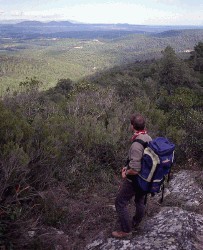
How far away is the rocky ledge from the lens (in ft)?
12.8

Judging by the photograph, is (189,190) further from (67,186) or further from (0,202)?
(0,202)

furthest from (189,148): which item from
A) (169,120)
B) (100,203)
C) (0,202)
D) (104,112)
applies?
(0,202)

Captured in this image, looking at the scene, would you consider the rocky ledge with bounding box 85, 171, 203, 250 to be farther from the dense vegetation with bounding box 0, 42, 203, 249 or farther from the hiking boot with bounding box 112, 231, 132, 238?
the dense vegetation with bounding box 0, 42, 203, 249

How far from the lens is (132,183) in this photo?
394 cm

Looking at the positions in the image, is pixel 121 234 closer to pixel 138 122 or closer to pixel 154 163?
pixel 154 163

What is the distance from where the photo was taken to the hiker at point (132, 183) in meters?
3.73

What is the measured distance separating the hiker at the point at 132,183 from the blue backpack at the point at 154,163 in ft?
0.24

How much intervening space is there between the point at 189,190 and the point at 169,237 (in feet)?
7.10

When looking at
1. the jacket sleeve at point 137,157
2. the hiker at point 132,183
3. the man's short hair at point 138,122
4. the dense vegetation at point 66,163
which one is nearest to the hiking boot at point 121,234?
the hiker at point 132,183

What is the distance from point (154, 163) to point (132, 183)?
0.54 m

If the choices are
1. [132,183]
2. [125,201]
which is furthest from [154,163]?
[125,201]

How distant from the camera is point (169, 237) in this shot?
4.01 meters

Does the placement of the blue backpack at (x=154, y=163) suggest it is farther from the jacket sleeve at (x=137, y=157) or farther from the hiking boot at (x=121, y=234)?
the hiking boot at (x=121, y=234)

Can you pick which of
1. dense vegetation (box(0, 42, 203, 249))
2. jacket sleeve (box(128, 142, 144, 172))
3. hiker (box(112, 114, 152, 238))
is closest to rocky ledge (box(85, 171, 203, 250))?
hiker (box(112, 114, 152, 238))
